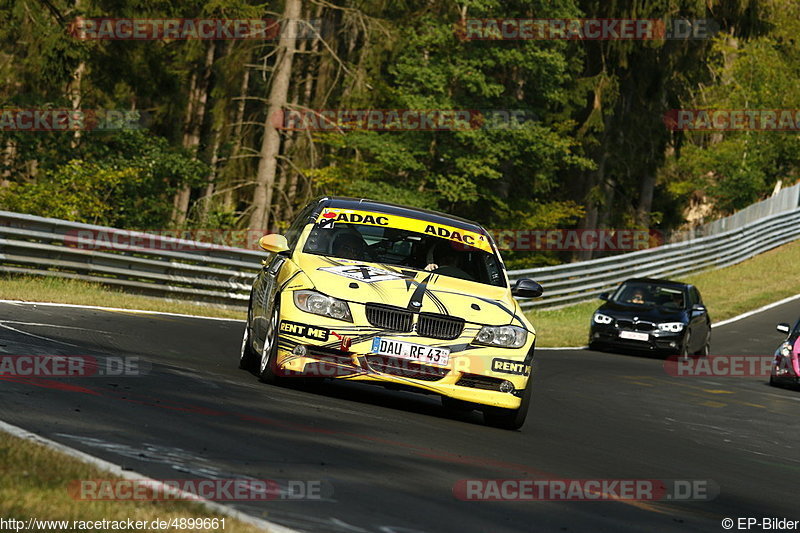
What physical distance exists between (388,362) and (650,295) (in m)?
15.8

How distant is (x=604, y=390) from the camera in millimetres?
15820

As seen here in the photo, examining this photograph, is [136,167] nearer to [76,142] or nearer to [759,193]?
[76,142]

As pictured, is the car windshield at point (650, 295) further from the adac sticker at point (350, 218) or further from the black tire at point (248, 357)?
the adac sticker at point (350, 218)

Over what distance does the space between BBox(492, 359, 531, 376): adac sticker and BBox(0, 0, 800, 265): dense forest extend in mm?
21210

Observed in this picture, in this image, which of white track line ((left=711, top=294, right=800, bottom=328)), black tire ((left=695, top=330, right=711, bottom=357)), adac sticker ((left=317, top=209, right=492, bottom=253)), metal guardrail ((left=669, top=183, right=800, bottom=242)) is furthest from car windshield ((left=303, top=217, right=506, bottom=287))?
metal guardrail ((left=669, top=183, right=800, bottom=242))

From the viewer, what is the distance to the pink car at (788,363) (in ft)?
61.2

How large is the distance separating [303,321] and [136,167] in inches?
989

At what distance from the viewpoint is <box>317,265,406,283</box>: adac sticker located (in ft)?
32.8

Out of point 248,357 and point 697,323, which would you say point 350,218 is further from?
point 697,323

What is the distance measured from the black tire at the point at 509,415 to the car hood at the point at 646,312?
1324 centimetres

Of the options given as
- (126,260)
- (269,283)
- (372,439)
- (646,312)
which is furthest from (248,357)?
(646,312)

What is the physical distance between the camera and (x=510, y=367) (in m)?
9.88

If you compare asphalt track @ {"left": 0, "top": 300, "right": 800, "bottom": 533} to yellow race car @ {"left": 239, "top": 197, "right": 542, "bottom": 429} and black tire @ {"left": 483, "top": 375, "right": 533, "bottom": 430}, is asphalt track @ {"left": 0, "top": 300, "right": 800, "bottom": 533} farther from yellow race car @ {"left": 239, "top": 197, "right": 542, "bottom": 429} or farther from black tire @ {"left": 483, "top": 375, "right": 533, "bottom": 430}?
yellow race car @ {"left": 239, "top": 197, "right": 542, "bottom": 429}

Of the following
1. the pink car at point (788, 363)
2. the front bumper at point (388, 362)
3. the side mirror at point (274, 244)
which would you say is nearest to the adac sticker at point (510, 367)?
the front bumper at point (388, 362)
